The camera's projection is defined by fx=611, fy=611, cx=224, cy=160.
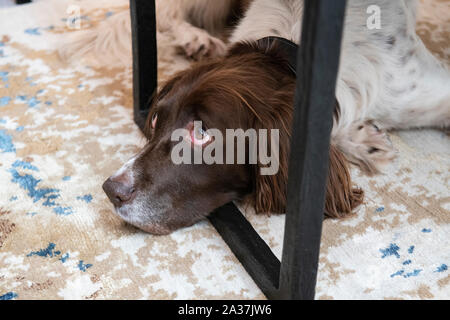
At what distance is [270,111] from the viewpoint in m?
1.46

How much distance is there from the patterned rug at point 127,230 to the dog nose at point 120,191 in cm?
10

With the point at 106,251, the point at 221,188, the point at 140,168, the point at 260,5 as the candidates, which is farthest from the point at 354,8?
the point at 106,251

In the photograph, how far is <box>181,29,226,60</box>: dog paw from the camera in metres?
2.33

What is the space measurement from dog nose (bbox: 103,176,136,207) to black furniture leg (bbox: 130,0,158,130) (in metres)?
0.50

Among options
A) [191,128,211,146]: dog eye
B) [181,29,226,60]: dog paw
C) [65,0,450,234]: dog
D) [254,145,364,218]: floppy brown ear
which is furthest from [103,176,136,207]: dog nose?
[181,29,226,60]: dog paw

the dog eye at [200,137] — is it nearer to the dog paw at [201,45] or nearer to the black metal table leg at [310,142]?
the black metal table leg at [310,142]

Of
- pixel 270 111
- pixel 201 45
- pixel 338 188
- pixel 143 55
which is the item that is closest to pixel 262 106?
pixel 270 111

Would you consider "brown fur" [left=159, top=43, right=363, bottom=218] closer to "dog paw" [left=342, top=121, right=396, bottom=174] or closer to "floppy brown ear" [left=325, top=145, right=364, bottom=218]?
"floppy brown ear" [left=325, top=145, right=364, bottom=218]

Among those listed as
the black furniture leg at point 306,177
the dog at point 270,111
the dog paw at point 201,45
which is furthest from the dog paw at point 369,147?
the dog paw at point 201,45

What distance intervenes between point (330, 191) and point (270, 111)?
24cm

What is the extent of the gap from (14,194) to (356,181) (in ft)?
3.02

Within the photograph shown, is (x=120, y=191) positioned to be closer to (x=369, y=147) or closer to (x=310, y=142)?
(x=310, y=142)

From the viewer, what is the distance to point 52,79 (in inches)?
88.2
